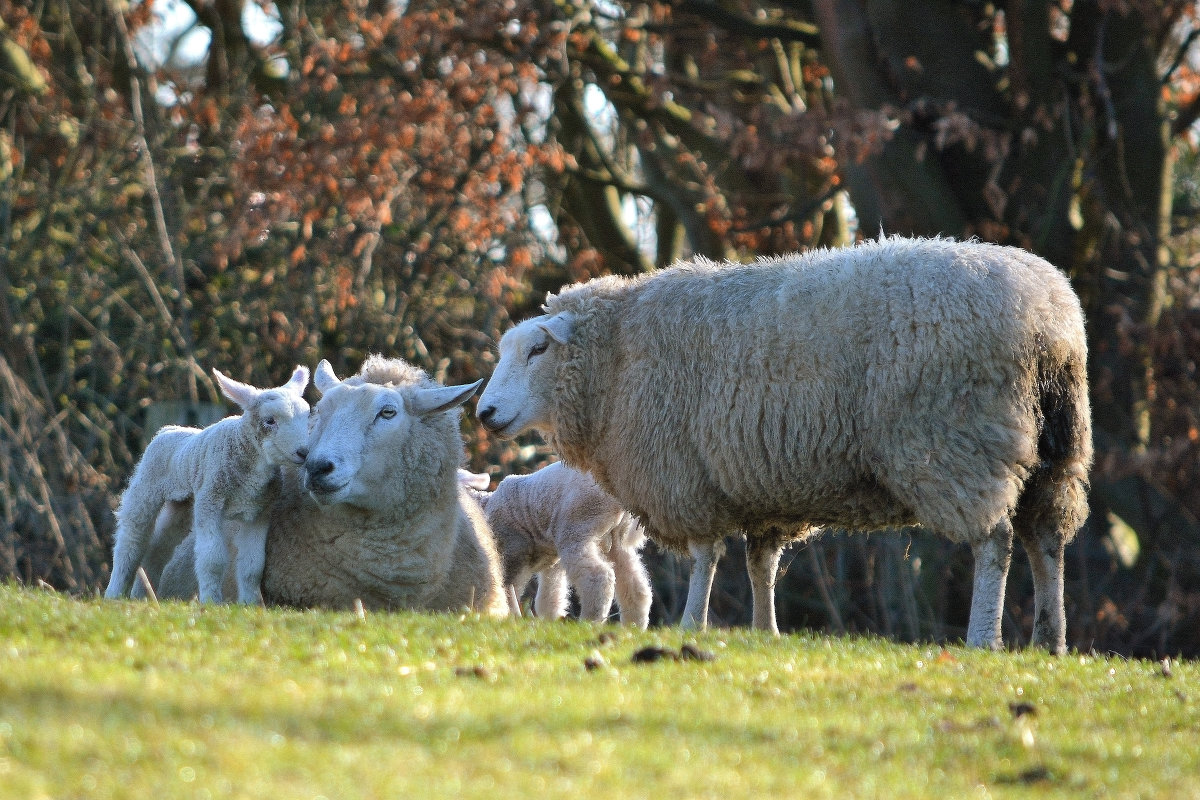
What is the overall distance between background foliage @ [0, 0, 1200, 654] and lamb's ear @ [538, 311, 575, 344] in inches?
182

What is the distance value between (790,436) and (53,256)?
10977 mm

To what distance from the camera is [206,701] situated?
3.63 meters

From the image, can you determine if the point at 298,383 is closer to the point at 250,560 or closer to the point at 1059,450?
the point at 250,560

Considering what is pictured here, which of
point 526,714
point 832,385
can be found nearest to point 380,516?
point 832,385

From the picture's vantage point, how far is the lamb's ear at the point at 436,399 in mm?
7488

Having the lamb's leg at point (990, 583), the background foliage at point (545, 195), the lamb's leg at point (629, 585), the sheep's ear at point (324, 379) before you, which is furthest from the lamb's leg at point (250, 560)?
the background foliage at point (545, 195)

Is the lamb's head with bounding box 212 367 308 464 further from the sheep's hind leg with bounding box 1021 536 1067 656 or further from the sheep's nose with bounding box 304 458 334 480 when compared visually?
the sheep's hind leg with bounding box 1021 536 1067 656

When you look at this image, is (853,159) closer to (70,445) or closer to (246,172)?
(246,172)

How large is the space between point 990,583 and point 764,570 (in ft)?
4.96

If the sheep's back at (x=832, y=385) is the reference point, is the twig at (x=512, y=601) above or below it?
below

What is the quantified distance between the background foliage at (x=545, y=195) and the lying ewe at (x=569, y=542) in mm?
3331

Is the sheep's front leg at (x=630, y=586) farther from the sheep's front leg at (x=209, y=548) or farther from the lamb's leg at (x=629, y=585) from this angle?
the sheep's front leg at (x=209, y=548)

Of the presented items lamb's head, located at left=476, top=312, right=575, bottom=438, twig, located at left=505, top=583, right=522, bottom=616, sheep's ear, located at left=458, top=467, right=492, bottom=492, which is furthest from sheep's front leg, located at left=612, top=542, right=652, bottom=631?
lamb's head, located at left=476, top=312, right=575, bottom=438

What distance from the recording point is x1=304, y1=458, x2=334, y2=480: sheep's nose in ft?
22.6
